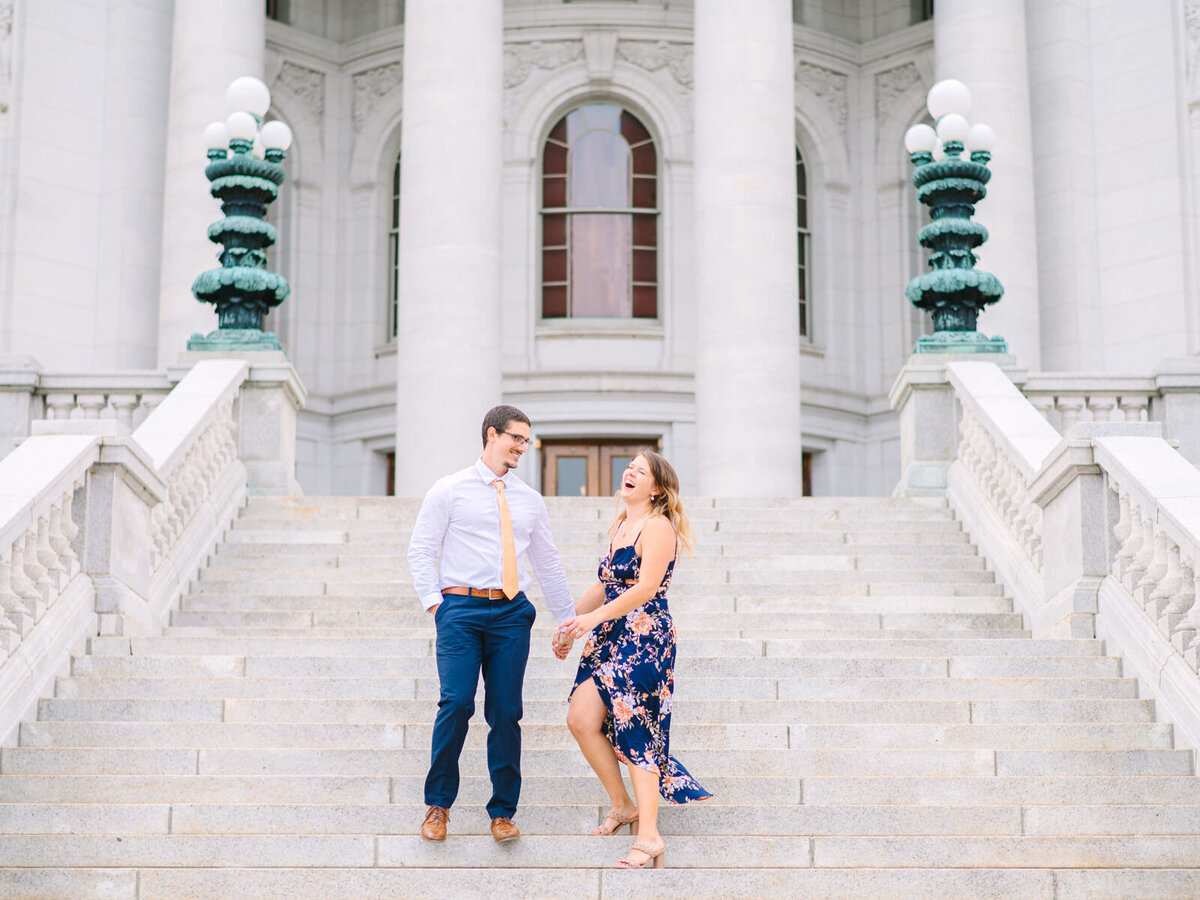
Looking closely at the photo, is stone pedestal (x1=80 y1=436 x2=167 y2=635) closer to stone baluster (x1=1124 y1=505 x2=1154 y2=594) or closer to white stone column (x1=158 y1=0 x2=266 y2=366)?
stone baluster (x1=1124 y1=505 x2=1154 y2=594)

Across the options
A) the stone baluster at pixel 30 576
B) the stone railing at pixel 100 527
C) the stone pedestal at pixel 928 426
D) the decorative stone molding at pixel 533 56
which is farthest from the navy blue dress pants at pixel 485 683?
the decorative stone molding at pixel 533 56

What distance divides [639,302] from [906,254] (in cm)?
421

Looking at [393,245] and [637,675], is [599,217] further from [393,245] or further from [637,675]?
[637,675]

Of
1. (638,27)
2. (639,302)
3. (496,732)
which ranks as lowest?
(496,732)

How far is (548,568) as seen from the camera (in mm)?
6918

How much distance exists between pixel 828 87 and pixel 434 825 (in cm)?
2004

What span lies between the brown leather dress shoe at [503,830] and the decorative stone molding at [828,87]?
1969 centimetres

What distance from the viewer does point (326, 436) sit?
24469 mm

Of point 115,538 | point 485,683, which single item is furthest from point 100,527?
point 485,683

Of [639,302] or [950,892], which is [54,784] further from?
[639,302]

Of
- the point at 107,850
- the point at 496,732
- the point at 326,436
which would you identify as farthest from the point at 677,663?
the point at 326,436

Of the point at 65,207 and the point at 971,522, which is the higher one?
the point at 65,207

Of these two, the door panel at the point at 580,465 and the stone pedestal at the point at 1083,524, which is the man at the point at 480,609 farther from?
the door panel at the point at 580,465

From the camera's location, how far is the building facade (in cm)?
1802
